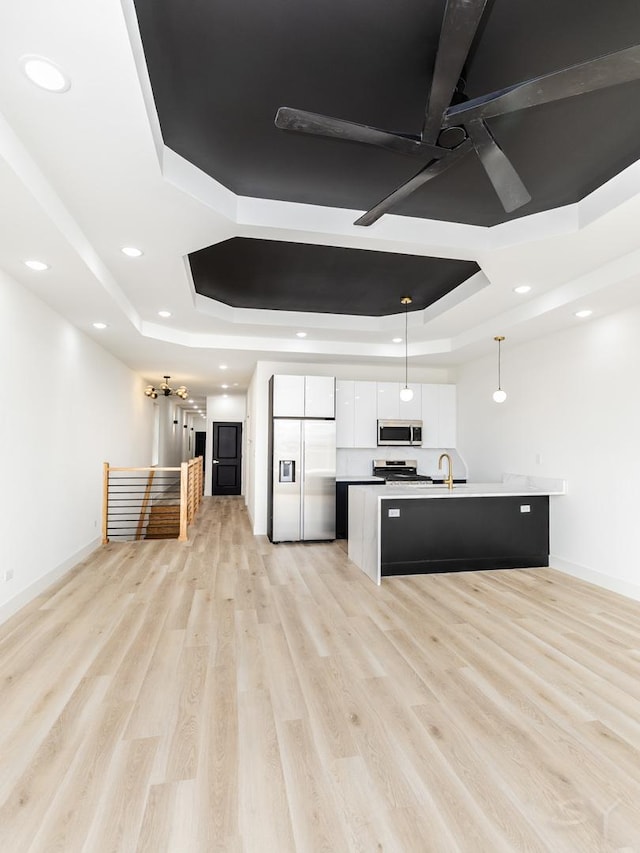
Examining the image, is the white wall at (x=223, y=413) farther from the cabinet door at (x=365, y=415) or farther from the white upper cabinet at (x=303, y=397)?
the white upper cabinet at (x=303, y=397)

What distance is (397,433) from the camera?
23.6 ft

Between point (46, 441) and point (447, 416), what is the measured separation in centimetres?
554

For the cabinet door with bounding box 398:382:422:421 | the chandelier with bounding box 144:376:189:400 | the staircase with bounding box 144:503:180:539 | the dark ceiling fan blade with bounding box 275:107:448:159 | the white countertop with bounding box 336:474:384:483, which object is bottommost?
the staircase with bounding box 144:503:180:539

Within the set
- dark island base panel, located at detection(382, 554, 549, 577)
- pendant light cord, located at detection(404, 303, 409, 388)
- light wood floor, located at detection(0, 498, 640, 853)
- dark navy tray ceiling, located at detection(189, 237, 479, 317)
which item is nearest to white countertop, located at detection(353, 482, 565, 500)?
dark island base panel, located at detection(382, 554, 549, 577)

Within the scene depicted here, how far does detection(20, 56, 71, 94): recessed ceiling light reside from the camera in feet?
5.73

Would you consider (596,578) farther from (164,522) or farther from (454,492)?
(164,522)

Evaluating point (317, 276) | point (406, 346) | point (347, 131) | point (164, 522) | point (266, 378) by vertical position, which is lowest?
point (164, 522)

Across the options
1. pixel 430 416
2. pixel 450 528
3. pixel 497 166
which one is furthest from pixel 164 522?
pixel 497 166

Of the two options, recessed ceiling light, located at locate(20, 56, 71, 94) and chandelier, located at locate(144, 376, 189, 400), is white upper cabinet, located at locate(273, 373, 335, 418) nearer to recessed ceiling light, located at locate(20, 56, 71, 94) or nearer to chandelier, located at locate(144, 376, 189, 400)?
chandelier, located at locate(144, 376, 189, 400)

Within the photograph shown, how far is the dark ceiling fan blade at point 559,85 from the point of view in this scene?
156 cm

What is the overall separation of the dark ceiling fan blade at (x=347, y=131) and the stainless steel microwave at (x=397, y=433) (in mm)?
5205

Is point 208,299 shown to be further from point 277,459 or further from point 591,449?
point 591,449

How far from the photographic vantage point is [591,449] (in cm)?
477

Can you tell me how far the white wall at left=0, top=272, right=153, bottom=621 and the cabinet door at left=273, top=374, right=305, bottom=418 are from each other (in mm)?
2346
